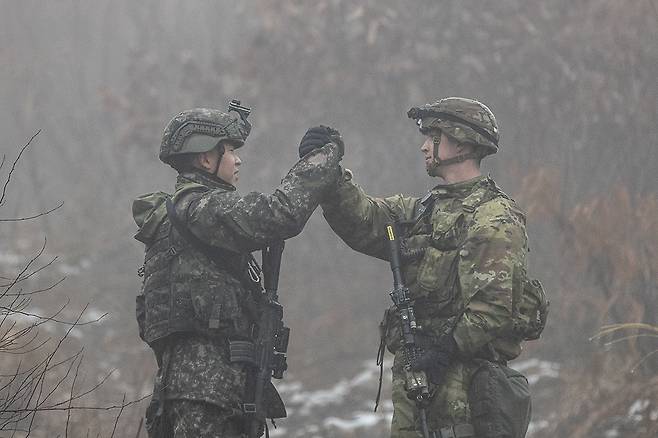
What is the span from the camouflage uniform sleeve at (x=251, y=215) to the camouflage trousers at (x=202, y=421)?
2.65 feet

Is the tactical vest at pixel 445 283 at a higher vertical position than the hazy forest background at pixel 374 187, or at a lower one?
lower

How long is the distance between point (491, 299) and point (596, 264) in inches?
197

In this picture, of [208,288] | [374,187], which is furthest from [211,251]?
[374,187]

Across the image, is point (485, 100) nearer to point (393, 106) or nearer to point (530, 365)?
point (393, 106)

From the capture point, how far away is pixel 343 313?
37.4 ft

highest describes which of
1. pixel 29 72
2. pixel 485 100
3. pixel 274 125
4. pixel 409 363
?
pixel 29 72

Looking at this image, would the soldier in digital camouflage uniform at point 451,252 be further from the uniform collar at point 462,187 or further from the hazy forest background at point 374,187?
the hazy forest background at point 374,187

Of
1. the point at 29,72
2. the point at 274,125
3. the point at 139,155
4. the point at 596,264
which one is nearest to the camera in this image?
the point at 596,264

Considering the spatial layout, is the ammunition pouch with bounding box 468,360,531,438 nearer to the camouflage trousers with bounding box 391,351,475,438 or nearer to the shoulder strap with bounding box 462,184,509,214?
the camouflage trousers with bounding box 391,351,475,438

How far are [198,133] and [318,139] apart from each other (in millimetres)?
659

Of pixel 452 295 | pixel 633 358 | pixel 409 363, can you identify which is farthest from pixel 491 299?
pixel 633 358

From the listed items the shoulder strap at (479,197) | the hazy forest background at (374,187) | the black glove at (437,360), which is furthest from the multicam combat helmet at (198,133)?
the hazy forest background at (374,187)

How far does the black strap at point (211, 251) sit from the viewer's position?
4.17m

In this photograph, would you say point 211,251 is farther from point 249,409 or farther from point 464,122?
point 464,122
